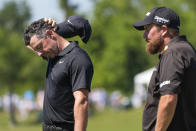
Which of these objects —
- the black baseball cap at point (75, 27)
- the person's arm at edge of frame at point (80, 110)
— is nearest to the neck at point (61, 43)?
the black baseball cap at point (75, 27)

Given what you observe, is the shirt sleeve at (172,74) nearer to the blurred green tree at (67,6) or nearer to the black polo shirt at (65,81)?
the black polo shirt at (65,81)

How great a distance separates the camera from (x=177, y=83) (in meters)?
4.45

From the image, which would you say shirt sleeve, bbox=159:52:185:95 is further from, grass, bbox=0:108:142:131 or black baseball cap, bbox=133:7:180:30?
grass, bbox=0:108:142:131

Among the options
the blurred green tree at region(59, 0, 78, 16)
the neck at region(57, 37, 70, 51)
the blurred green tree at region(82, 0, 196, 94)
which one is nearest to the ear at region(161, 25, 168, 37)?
the neck at region(57, 37, 70, 51)

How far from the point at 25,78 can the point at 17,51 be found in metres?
1.93

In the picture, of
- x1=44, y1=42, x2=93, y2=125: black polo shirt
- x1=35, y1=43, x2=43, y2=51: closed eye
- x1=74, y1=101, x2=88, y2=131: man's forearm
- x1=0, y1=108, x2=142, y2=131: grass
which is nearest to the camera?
x1=74, y1=101, x2=88, y2=131: man's forearm

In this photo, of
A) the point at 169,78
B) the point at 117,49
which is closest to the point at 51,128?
the point at 169,78

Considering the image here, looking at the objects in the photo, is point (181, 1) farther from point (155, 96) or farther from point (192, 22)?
point (155, 96)

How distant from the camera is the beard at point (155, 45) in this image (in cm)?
473

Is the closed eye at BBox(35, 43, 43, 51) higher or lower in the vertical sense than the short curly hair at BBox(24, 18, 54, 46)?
lower

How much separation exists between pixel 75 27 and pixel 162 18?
0.95 metres

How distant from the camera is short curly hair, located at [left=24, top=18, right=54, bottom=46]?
16.0ft

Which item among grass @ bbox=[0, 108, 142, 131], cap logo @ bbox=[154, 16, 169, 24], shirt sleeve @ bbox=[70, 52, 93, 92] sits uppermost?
cap logo @ bbox=[154, 16, 169, 24]

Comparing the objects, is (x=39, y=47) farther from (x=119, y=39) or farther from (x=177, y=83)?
(x=119, y=39)
